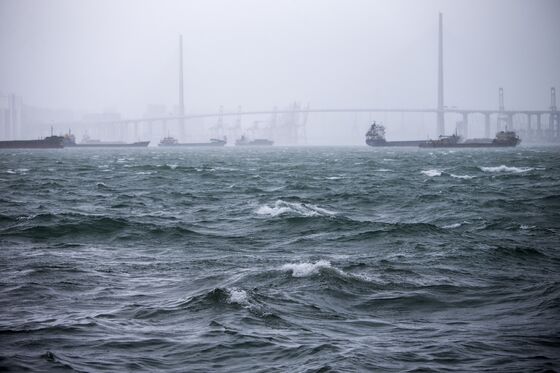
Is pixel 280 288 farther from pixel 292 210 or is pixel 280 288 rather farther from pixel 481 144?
pixel 481 144

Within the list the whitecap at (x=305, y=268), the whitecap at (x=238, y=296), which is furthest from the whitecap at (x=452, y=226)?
the whitecap at (x=238, y=296)

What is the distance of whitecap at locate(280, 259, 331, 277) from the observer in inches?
618

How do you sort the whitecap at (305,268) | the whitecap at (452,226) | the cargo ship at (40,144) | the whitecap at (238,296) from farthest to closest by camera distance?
the cargo ship at (40,144)
the whitecap at (452,226)
the whitecap at (305,268)
the whitecap at (238,296)

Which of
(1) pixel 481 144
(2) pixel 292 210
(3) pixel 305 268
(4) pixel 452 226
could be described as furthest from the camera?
(1) pixel 481 144

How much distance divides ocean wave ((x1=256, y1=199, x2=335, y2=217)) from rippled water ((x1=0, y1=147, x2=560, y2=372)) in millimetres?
194

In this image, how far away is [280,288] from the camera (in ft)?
47.3

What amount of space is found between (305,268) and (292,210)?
505 inches

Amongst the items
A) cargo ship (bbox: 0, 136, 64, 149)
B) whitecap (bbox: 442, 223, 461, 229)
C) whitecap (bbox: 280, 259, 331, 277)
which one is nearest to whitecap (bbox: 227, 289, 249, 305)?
whitecap (bbox: 280, 259, 331, 277)

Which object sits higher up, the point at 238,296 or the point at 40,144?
the point at 40,144

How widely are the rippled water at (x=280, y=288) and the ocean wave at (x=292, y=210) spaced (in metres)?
0.19

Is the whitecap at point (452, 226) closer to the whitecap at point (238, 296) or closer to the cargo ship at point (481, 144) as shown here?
the whitecap at point (238, 296)

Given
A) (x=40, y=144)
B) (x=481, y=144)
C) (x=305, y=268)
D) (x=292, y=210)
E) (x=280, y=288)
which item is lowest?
(x=280, y=288)

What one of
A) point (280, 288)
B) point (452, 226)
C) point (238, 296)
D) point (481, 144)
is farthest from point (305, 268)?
point (481, 144)

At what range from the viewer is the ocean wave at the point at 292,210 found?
28.2m
